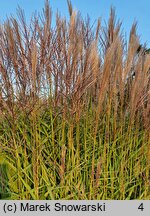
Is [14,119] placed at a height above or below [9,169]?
above

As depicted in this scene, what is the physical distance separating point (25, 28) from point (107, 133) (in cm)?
91

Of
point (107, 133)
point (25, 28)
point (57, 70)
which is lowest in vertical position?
point (107, 133)

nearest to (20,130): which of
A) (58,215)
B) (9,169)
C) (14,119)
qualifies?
(14,119)

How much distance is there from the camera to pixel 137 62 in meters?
2.88

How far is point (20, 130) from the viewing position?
2.67 m

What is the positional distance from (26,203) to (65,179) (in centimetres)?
30

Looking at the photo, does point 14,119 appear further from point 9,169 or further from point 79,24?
point 79,24

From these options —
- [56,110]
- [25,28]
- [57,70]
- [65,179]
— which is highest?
[25,28]

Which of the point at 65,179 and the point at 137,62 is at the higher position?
the point at 137,62

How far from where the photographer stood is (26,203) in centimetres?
262

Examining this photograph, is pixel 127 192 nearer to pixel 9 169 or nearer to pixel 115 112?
pixel 115 112

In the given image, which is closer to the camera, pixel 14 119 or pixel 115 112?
pixel 14 119

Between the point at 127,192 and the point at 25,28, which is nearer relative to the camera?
the point at 25,28

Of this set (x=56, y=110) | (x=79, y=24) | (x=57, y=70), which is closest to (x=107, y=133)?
(x=56, y=110)
